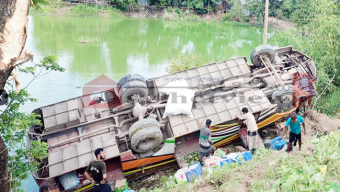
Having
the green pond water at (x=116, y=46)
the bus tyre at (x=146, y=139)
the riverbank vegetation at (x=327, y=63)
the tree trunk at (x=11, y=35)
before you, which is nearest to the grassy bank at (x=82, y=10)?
the green pond water at (x=116, y=46)

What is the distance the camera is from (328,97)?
847cm

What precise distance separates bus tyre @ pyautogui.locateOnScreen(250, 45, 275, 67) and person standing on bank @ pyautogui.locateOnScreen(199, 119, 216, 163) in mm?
3530

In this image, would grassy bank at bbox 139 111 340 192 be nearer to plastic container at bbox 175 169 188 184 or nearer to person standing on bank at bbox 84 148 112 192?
plastic container at bbox 175 169 188 184

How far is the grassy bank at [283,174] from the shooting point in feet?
8.63

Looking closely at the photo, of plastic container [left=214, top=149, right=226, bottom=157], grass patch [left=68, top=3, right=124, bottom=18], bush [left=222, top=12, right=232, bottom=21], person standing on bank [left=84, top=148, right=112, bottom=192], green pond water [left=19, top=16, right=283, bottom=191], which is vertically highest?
grass patch [left=68, top=3, right=124, bottom=18]

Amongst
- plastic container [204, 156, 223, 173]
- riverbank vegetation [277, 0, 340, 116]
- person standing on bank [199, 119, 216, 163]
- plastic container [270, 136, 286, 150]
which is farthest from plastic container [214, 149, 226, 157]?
riverbank vegetation [277, 0, 340, 116]

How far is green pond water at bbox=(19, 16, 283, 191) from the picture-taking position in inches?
446

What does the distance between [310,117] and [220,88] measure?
2521 millimetres

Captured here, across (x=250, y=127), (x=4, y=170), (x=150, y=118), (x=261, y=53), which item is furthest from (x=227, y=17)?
(x=4, y=170)

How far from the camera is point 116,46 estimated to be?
1717 centimetres

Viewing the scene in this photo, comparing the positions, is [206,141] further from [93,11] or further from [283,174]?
[93,11]

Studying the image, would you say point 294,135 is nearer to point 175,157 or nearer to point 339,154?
point 339,154

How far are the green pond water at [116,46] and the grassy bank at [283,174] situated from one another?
14.2 ft

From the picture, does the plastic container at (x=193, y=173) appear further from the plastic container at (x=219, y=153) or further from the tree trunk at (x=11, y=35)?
the tree trunk at (x=11, y=35)
